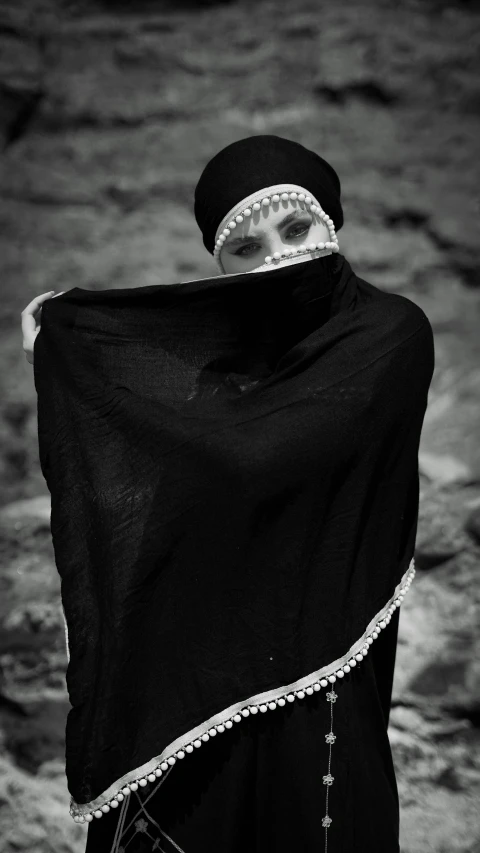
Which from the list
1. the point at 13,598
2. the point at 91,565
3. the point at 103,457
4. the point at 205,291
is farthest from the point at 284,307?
the point at 13,598

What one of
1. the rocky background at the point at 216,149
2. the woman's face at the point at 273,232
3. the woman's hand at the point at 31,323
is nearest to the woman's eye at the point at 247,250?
the woman's face at the point at 273,232

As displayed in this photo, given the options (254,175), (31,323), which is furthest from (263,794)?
(254,175)

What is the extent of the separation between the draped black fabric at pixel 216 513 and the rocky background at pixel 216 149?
42.2 inches

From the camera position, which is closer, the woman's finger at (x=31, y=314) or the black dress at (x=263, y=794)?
the black dress at (x=263, y=794)

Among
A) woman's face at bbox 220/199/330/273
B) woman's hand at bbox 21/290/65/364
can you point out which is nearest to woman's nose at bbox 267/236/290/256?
woman's face at bbox 220/199/330/273

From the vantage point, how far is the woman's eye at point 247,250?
1160mm

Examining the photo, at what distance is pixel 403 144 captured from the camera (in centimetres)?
244

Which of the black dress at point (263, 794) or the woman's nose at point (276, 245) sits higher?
the woman's nose at point (276, 245)

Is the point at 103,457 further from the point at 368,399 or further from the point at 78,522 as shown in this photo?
the point at 368,399

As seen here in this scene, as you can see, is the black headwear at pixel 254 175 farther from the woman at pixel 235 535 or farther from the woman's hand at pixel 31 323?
the woman's hand at pixel 31 323

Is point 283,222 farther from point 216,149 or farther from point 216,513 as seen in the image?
point 216,149

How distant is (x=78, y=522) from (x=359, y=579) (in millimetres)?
351

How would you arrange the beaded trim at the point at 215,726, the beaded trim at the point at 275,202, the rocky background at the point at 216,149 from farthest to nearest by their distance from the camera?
the rocky background at the point at 216,149
the beaded trim at the point at 275,202
the beaded trim at the point at 215,726

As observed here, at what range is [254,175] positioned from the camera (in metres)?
1.15
